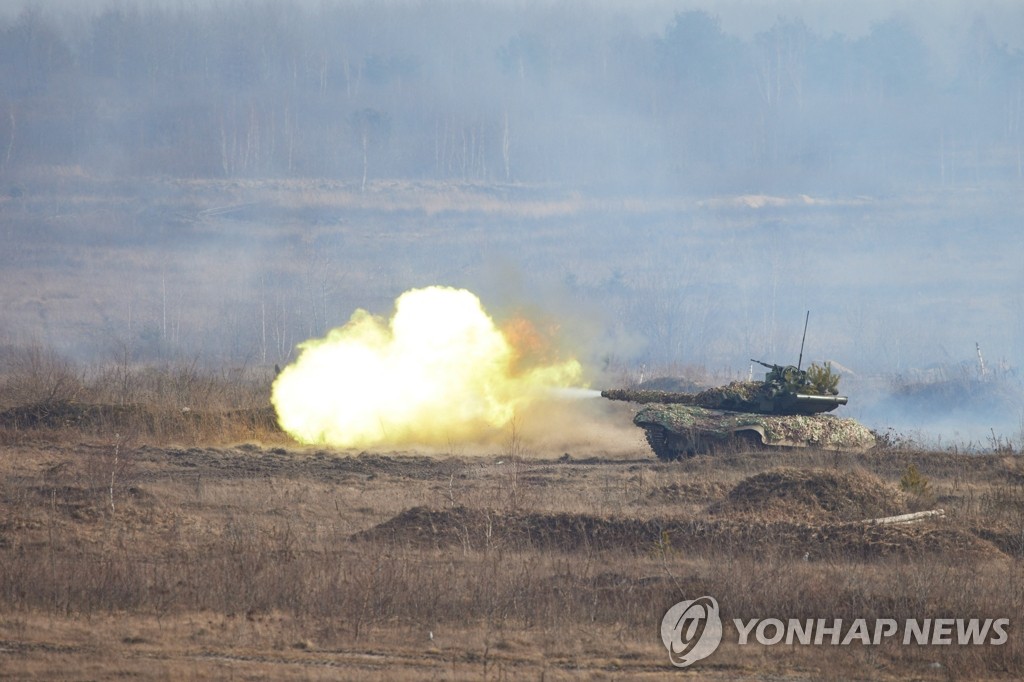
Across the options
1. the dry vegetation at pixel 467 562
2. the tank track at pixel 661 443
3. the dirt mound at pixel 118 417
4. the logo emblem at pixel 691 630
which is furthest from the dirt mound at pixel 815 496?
the dirt mound at pixel 118 417

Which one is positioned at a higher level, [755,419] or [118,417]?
[118,417]

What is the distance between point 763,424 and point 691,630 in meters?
15.2

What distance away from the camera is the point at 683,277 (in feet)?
299

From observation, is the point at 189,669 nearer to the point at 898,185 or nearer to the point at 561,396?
the point at 561,396

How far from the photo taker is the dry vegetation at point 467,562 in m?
12.2

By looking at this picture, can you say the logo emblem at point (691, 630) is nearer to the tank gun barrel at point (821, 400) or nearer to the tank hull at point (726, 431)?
the tank hull at point (726, 431)

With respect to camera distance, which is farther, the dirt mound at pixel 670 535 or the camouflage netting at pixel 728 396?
the camouflage netting at pixel 728 396

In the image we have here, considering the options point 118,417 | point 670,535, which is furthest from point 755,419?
point 118,417

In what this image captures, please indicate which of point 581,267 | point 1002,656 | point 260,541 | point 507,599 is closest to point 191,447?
point 260,541

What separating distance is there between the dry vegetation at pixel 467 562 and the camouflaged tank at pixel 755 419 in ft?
3.25

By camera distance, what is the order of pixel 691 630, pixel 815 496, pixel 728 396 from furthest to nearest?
pixel 728 396, pixel 815 496, pixel 691 630

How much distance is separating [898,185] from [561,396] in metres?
85.6

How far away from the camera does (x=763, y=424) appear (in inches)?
1096

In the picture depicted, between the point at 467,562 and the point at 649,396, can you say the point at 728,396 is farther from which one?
the point at 467,562
